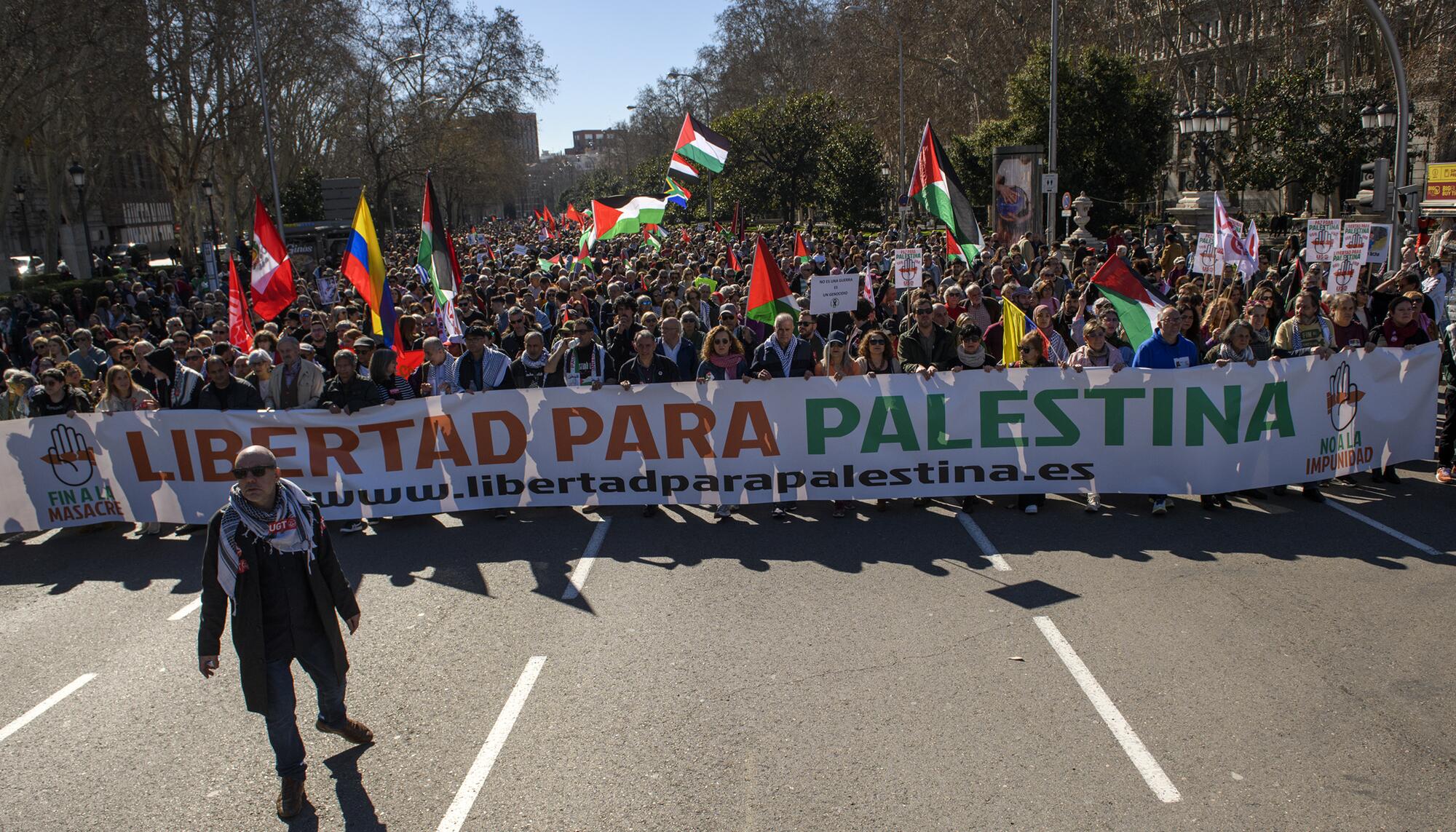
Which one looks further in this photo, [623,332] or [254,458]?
[623,332]

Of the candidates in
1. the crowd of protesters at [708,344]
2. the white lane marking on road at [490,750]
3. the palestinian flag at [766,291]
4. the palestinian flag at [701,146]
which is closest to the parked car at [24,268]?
the crowd of protesters at [708,344]

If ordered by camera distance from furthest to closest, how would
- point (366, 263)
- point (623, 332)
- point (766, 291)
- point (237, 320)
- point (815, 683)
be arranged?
point (237, 320), point (366, 263), point (623, 332), point (766, 291), point (815, 683)

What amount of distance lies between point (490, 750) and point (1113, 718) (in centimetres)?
291

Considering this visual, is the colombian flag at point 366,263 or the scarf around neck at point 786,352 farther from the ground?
the colombian flag at point 366,263

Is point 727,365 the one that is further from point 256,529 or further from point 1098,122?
point 1098,122

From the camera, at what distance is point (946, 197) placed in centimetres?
1316

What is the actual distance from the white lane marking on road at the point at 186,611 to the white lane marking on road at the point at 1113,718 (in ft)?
17.4

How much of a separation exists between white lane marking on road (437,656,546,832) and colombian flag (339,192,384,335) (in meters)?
6.34

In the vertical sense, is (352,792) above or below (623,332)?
below

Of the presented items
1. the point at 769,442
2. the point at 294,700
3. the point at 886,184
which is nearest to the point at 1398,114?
the point at 769,442

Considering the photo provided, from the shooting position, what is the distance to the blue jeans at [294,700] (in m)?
4.75

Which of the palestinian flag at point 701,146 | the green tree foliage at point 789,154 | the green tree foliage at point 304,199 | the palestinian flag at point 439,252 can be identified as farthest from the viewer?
the green tree foliage at point 304,199

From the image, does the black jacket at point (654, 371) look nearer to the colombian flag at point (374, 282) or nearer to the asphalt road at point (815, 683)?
the asphalt road at point (815, 683)

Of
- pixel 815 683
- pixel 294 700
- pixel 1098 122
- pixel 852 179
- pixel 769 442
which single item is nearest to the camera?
pixel 294 700
